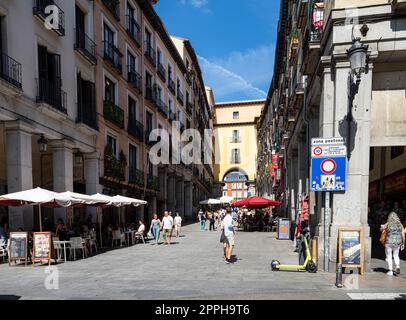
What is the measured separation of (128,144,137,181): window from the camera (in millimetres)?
23875

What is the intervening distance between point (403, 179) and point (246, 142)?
61.0m

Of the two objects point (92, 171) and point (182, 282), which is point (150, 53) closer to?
point (92, 171)

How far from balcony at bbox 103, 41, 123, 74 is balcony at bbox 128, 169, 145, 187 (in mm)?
6918

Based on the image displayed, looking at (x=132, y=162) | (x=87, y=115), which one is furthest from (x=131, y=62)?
(x=87, y=115)

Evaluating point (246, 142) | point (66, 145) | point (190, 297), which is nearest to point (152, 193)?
point (66, 145)

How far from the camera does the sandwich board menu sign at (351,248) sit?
8.58 m

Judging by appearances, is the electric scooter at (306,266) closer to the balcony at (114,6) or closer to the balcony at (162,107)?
the balcony at (114,6)

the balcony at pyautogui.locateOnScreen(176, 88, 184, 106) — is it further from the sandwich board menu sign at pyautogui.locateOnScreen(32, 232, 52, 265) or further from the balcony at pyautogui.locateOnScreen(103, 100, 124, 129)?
the sandwich board menu sign at pyautogui.locateOnScreen(32, 232, 52, 265)

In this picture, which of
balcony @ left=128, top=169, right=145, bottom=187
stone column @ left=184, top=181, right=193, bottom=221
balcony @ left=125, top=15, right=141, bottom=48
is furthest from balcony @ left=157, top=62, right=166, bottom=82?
stone column @ left=184, top=181, right=193, bottom=221

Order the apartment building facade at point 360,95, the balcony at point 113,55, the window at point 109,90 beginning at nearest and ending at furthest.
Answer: the apartment building facade at point 360,95 → the balcony at point 113,55 → the window at point 109,90

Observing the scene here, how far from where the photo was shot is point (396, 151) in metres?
15.4

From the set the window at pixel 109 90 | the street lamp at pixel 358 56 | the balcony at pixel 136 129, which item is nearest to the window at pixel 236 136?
the balcony at pixel 136 129

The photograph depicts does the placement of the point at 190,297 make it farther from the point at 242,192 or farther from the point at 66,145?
the point at 242,192

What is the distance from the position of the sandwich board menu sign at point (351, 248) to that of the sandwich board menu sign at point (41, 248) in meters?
8.83
